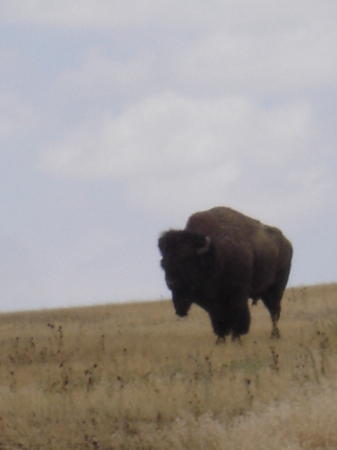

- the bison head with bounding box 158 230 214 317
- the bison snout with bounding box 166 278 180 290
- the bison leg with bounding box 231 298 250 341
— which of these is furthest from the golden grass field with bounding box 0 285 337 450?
the bison snout with bounding box 166 278 180 290

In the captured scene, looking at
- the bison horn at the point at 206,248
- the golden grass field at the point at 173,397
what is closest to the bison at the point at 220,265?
the bison horn at the point at 206,248

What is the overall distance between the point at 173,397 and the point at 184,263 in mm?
5520

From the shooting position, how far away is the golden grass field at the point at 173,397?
786cm

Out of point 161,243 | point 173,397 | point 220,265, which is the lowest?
point 173,397

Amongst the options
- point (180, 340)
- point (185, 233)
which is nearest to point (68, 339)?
point (180, 340)

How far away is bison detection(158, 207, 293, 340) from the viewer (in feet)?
47.4

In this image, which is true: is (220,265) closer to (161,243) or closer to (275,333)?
(161,243)

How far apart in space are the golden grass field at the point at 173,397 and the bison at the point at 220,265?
641mm

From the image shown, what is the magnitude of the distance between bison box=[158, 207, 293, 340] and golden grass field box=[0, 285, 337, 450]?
2.10ft

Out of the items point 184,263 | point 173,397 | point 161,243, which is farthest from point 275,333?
point 173,397

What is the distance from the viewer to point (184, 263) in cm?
1441

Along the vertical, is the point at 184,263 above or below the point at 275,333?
above

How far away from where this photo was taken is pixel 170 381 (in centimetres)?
1002

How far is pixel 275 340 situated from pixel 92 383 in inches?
218
